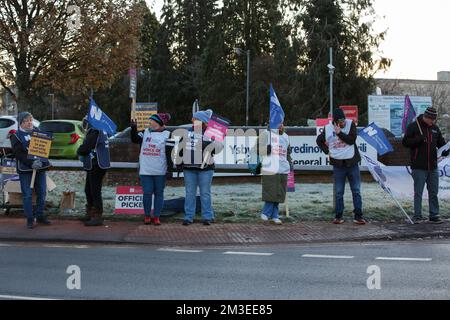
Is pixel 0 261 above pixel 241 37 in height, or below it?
below

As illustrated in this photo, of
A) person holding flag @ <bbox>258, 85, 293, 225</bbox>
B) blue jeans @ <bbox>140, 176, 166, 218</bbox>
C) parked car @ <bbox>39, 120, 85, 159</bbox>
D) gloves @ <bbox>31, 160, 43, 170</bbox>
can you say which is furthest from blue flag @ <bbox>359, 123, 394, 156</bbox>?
parked car @ <bbox>39, 120, 85, 159</bbox>

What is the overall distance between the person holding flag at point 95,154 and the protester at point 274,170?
284cm

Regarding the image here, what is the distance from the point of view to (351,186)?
1094cm

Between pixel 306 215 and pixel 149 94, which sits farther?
pixel 149 94

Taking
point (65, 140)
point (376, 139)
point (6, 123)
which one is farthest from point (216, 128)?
point (6, 123)

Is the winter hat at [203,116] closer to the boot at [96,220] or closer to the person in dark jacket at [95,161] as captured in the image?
the person in dark jacket at [95,161]

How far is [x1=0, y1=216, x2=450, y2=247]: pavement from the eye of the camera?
960 cm

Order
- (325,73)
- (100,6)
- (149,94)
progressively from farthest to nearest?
(149,94), (325,73), (100,6)

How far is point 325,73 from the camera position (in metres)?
47.3

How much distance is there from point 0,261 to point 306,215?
5.88m

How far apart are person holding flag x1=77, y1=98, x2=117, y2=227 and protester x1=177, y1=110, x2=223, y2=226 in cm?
138

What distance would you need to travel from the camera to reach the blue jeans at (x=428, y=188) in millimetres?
10992

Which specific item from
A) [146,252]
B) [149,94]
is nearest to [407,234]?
[146,252]

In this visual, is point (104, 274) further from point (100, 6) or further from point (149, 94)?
point (149, 94)
